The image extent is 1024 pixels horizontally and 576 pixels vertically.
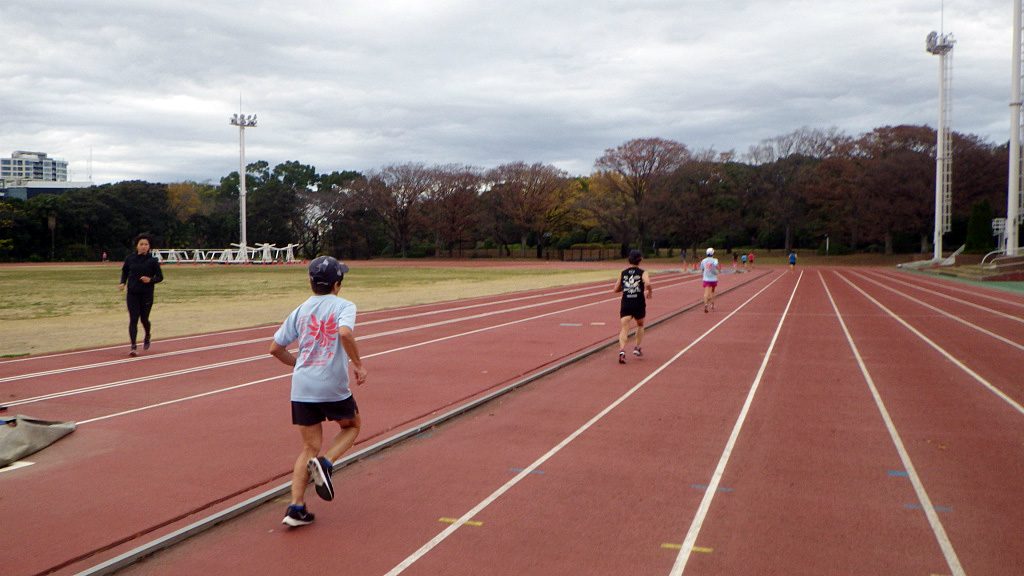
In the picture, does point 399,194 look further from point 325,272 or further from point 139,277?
point 325,272

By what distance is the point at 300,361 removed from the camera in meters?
4.73

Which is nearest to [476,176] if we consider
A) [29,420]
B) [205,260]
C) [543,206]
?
[543,206]

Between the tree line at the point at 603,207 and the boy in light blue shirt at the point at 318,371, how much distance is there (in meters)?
71.6

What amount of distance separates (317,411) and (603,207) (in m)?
76.3

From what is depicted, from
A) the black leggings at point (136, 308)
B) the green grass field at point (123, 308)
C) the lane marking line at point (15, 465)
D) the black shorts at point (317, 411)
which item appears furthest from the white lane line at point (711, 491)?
the green grass field at point (123, 308)

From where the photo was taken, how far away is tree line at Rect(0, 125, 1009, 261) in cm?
6938

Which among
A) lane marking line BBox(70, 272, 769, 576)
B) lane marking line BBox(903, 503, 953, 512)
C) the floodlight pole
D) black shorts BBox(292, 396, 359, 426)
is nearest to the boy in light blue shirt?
black shorts BBox(292, 396, 359, 426)

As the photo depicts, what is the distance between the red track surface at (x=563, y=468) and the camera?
429 cm

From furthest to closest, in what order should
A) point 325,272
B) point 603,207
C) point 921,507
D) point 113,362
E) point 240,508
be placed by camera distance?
point 603,207, point 113,362, point 921,507, point 240,508, point 325,272

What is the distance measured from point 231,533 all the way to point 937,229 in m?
56.2

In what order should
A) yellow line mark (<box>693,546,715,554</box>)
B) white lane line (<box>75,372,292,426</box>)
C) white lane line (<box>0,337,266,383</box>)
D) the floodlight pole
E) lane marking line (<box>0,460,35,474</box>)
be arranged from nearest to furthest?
yellow line mark (<box>693,546,715,554</box>)
lane marking line (<box>0,460,35,474</box>)
white lane line (<box>75,372,292,426</box>)
white lane line (<box>0,337,266,383</box>)
the floodlight pole

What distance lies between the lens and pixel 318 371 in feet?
15.3

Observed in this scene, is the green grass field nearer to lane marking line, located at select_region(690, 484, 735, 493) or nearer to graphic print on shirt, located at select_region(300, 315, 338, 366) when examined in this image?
graphic print on shirt, located at select_region(300, 315, 338, 366)

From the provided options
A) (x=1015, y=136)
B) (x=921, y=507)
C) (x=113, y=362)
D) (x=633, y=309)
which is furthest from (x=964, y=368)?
(x=1015, y=136)
